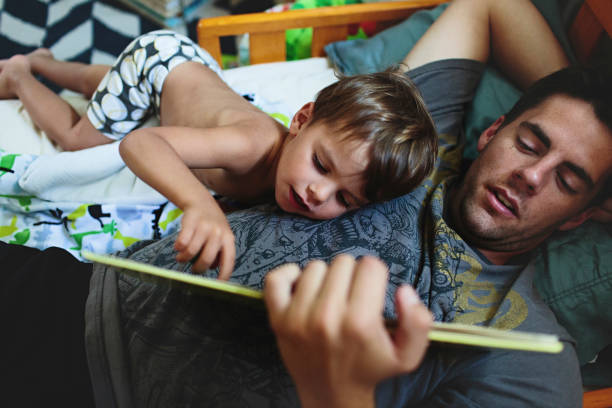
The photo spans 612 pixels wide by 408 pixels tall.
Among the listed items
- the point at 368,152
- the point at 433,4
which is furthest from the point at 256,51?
the point at 368,152

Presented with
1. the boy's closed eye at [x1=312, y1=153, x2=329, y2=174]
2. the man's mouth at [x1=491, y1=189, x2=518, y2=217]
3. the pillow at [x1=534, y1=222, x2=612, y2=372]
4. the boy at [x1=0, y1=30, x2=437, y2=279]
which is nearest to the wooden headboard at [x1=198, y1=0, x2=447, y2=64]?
the boy at [x1=0, y1=30, x2=437, y2=279]

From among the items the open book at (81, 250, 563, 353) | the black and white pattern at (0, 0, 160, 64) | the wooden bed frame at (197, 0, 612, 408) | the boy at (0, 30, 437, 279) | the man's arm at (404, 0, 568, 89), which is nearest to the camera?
the open book at (81, 250, 563, 353)

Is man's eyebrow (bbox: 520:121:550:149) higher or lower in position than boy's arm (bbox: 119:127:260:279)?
higher

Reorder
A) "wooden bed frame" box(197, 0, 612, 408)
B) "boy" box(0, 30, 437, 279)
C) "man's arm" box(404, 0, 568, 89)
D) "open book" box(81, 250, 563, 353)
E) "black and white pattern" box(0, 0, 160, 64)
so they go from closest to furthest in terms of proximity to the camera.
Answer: "open book" box(81, 250, 563, 353) → "boy" box(0, 30, 437, 279) → "man's arm" box(404, 0, 568, 89) → "wooden bed frame" box(197, 0, 612, 408) → "black and white pattern" box(0, 0, 160, 64)

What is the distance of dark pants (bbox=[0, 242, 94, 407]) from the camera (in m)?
0.56

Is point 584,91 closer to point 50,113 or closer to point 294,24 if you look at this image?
point 294,24

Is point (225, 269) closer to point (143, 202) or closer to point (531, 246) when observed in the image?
point (143, 202)

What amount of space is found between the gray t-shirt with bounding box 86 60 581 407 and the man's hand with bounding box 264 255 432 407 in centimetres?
10

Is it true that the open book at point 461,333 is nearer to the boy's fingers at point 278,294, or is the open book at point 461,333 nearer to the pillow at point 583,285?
the boy's fingers at point 278,294

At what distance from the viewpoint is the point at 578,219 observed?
0.75 metres

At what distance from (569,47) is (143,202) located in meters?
1.05

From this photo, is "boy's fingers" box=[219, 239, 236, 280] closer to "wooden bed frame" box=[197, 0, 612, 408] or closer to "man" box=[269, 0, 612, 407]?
"man" box=[269, 0, 612, 407]

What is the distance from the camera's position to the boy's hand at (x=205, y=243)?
509 millimetres

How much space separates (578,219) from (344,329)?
0.68m
